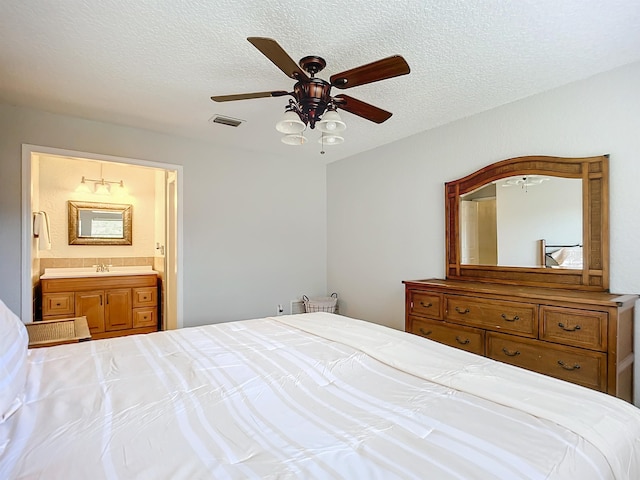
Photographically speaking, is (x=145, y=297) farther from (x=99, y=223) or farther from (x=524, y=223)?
(x=524, y=223)

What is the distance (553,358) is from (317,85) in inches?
86.2

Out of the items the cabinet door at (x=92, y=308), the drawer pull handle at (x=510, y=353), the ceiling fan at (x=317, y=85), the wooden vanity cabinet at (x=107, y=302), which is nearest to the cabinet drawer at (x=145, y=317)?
the wooden vanity cabinet at (x=107, y=302)

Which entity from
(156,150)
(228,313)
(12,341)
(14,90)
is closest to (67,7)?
(14,90)

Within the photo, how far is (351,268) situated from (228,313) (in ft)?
5.37

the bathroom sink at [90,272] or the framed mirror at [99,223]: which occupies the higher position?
the framed mirror at [99,223]

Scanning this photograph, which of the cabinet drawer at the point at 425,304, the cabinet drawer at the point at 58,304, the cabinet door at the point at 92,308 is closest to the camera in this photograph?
the cabinet drawer at the point at 425,304

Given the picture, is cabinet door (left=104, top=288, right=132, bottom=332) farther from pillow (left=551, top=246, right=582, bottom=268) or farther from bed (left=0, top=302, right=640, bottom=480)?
pillow (left=551, top=246, right=582, bottom=268)

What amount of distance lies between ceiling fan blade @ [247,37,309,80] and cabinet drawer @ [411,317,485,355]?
84.4 inches

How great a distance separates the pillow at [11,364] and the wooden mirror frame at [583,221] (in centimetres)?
308

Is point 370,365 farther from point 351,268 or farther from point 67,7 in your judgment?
point 351,268

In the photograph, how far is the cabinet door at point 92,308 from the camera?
427cm

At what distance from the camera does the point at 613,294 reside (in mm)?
2252

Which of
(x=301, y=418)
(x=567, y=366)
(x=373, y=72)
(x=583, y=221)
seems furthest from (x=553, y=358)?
(x=373, y=72)

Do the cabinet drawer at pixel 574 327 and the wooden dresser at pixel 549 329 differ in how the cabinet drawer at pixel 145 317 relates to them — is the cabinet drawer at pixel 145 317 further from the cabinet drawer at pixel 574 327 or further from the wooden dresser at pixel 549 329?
the cabinet drawer at pixel 574 327
